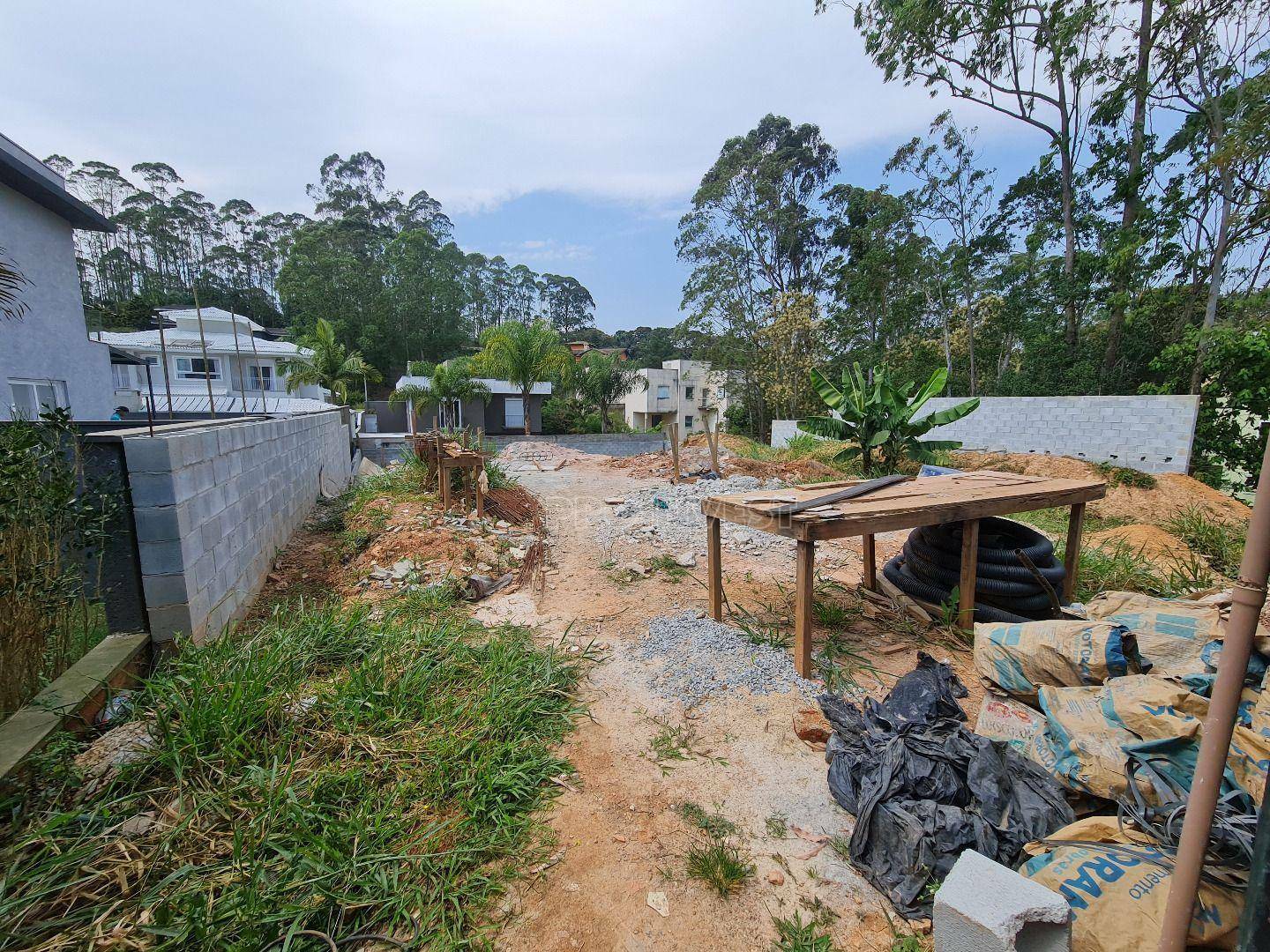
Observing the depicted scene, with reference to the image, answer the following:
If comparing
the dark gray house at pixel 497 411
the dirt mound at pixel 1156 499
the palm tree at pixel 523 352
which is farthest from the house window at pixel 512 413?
the dirt mound at pixel 1156 499

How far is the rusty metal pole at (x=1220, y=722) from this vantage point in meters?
1.28

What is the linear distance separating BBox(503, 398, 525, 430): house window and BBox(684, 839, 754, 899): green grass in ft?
96.0

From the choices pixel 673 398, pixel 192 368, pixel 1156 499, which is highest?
pixel 192 368

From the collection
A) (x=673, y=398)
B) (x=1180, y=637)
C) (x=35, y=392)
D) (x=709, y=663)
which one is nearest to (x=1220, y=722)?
(x=1180, y=637)

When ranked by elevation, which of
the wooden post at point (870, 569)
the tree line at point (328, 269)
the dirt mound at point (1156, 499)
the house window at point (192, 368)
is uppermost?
the tree line at point (328, 269)

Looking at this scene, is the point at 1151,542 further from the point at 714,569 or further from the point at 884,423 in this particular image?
the point at 714,569

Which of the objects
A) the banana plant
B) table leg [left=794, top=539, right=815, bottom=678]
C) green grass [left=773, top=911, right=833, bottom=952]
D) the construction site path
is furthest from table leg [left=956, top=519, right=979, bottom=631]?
the banana plant

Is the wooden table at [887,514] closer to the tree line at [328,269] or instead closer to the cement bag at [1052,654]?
the cement bag at [1052,654]

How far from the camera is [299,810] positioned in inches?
83.7

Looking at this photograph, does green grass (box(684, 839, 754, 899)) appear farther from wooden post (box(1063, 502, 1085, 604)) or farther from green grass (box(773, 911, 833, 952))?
wooden post (box(1063, 502, 1085, 604))

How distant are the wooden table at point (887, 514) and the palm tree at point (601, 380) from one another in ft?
79.3

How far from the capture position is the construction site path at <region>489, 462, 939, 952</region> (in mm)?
1954

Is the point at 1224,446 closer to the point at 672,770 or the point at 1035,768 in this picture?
the point at 1035,768

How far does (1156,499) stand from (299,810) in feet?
43.5
